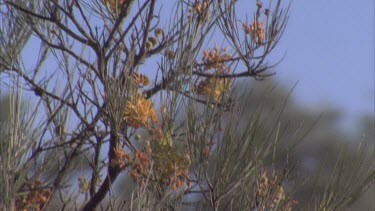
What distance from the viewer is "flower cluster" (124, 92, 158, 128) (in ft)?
17.3

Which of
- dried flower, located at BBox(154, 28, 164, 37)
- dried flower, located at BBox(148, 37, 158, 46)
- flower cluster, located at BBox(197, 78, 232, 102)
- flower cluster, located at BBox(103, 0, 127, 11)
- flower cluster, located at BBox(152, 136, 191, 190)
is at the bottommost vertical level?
flower cluster, located at BBox(152, 136, 191, 190)

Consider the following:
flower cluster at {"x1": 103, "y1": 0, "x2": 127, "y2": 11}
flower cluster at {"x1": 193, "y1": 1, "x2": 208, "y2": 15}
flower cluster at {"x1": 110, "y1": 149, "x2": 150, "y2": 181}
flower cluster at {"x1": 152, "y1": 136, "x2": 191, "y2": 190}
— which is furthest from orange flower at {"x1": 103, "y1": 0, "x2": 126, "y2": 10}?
flower cluster at {"x1": 152, "y1": 136, "x2": 191, "y2": 190}

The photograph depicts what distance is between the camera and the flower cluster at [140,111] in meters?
5.27

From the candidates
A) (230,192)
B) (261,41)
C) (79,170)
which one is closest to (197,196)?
(230,192)

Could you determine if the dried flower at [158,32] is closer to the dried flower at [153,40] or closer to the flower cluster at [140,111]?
the dried flower at [153,40]

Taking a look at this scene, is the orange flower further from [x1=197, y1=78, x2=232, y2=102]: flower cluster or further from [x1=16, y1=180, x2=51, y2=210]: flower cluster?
[x1=16, y1=180, x2=51, y2=210]: flower cluster

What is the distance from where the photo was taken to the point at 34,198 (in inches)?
235

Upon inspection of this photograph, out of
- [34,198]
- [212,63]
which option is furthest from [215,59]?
[34,198]

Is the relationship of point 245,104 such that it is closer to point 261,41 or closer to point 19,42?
point 261,41

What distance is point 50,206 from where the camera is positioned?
20.0 ft

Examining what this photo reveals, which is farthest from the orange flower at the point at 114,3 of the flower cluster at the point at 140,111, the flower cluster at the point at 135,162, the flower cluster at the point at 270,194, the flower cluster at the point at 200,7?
the flower cluster at the point at 270,194

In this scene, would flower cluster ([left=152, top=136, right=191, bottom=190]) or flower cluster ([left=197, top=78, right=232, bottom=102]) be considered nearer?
flower cluster ([left=152, top=136, right=191, bottom=190])

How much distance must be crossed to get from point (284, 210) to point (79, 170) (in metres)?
1.72

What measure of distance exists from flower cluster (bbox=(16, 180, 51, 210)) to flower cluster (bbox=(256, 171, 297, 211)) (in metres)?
1.33
